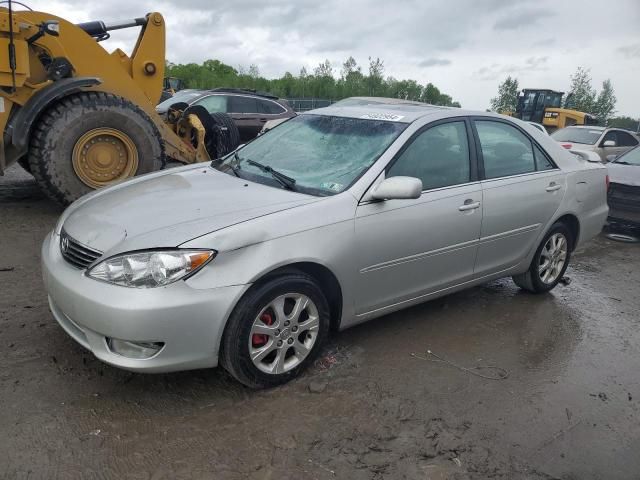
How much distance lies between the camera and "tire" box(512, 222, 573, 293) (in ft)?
15.6

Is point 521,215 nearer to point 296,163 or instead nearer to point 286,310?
point 296,163

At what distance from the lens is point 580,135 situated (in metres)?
13.2

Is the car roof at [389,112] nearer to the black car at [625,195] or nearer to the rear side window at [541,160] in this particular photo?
the rear side window at [541,160]

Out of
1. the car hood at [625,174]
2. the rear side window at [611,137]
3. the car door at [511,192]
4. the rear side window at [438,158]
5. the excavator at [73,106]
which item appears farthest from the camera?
the rear side window at [611,137]

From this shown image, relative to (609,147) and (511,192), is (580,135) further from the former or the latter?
(511,192)

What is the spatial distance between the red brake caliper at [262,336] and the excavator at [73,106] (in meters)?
4.02

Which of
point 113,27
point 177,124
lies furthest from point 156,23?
point 177,124

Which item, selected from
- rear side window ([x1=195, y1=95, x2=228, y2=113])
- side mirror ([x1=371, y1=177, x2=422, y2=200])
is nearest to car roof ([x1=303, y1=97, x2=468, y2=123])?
side mirror ([x1=371, y1=177, x2=422, y2=200])

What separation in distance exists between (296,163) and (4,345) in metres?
2.18

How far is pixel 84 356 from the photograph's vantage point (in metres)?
3.29

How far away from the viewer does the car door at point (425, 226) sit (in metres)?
3.39

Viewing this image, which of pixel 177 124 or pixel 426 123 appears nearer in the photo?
pixel 426 123

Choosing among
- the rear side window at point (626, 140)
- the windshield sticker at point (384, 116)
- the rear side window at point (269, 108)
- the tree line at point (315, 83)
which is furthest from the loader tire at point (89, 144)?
the tree line at point (315, 83)

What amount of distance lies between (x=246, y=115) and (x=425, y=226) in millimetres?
8865
